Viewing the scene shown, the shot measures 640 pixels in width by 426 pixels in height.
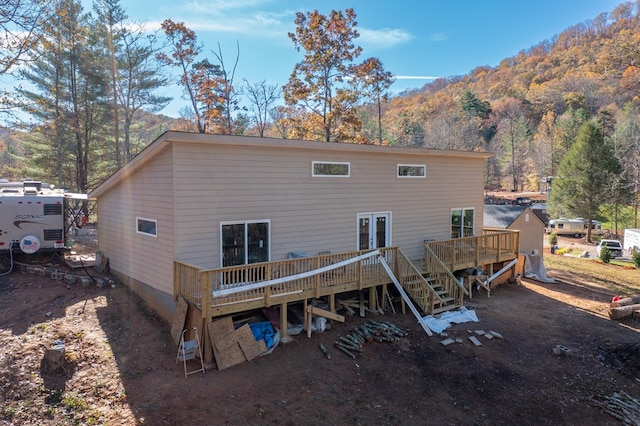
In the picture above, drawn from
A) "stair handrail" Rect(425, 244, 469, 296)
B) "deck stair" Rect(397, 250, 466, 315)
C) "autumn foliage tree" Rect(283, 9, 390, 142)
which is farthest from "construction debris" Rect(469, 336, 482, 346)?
"autumn foliage tree" Rect(283, 9, 390, 142)

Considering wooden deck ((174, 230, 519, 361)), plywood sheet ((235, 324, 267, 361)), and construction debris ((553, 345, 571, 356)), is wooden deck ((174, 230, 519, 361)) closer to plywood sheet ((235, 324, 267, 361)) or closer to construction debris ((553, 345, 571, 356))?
plywood sheet ((235, 324, 267, 361))

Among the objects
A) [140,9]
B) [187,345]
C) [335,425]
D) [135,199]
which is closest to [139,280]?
[135,199]

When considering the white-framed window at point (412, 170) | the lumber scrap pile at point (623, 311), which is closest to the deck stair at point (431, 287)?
the white-framed window at point (412, 170)

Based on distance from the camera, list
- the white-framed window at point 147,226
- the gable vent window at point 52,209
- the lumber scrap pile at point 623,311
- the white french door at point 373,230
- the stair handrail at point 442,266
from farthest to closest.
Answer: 1. the gable vent window at point 52,209
2. the white french door at point 373,230
3. the lumber scrap pile at point 623,311
4. the stair handrail at point 442,266
5. the white-framed window at point 147,226

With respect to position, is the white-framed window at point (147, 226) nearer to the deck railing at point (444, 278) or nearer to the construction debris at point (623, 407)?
the deck railing at point (444, 278)

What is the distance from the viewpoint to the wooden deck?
7.59 metres

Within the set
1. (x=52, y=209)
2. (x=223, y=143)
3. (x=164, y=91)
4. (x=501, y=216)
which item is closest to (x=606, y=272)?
(x=501, y=216)

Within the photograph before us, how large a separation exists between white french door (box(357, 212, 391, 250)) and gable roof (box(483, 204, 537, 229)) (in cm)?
884

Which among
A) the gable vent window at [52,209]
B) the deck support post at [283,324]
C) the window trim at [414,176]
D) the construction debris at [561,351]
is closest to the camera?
the deck support post at [283,324]

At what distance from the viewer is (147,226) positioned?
9625 millimetres

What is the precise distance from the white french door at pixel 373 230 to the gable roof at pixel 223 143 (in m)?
2.03

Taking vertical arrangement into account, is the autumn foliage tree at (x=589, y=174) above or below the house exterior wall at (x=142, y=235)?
above

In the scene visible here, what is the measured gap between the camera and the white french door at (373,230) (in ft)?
37.7

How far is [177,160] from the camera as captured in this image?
823 centimetres
